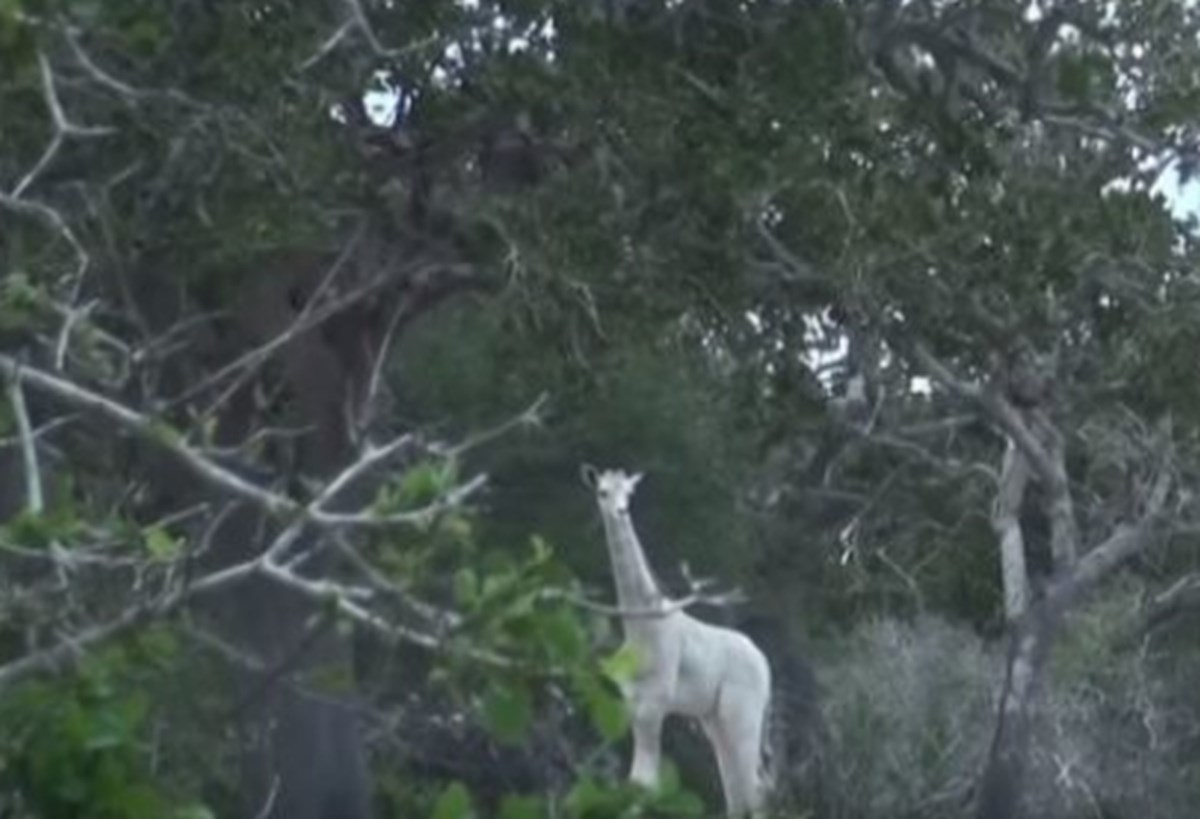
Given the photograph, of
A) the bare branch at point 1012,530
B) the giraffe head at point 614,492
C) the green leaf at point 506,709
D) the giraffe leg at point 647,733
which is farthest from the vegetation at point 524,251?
the bare branch at point 1012,530

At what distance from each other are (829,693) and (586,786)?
19.7 meters

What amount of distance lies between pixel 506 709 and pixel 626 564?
1151 centimetres

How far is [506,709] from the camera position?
20.3 ft

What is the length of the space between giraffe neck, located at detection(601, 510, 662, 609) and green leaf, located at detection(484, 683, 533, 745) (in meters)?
10.1

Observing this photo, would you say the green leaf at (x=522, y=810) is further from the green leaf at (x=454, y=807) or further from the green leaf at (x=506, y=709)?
the green leaf at (x=506, y=709)

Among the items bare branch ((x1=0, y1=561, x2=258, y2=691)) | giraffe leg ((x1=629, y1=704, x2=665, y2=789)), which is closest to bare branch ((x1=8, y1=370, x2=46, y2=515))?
bare branch ((x1=0, y1=561, x2=258, y2=691))

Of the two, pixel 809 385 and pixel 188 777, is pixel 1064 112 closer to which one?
pixel 809 385

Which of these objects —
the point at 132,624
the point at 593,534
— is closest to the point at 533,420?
the point at 132,624

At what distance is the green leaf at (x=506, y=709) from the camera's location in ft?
20.3

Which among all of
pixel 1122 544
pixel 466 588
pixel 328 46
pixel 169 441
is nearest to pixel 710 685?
pixel 1122 544

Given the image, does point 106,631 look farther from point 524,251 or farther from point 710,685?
point 710,685

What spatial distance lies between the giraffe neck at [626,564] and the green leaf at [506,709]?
397 inches

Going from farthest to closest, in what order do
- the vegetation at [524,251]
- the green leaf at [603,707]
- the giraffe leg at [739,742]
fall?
the giraffe leg at [739,742], the vegetation at [524,251], the green leaf at [603,707]

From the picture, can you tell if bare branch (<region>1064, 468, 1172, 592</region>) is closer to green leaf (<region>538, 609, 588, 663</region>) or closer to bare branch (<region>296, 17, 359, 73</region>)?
bare branch (<region>296, 17, 359, 73</region>)
